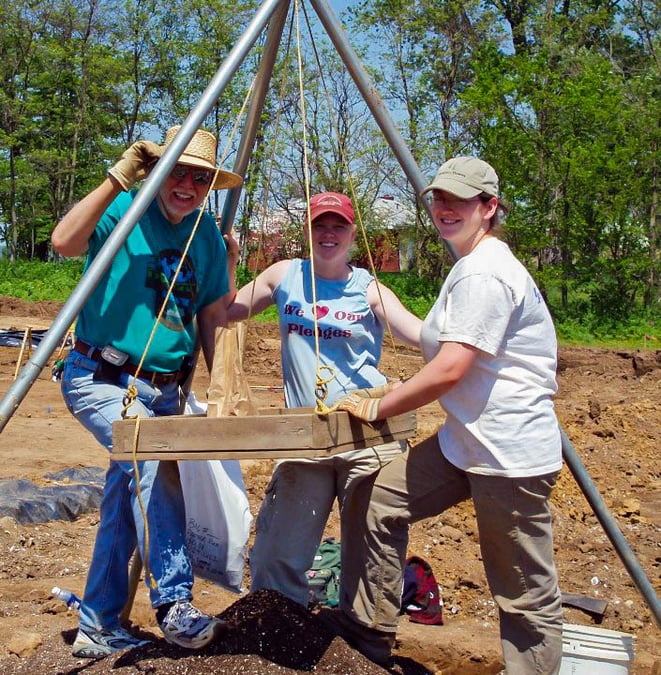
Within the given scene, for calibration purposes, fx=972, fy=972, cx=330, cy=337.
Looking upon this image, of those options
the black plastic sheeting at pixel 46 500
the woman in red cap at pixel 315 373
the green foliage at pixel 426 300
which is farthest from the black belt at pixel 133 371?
the green foliage at pixel 426 300

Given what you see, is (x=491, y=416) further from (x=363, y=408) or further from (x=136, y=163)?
(x=136, y=163)

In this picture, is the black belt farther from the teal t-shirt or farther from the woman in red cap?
the woman in red cap

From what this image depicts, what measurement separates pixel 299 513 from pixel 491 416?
1.17m

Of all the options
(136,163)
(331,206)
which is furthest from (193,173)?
(331,206)

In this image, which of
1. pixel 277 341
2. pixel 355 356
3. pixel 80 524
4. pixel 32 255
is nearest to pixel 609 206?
pixel 277 341

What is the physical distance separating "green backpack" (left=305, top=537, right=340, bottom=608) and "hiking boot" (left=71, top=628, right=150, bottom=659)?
127 cm

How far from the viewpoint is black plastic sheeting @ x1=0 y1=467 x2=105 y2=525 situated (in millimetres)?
6816

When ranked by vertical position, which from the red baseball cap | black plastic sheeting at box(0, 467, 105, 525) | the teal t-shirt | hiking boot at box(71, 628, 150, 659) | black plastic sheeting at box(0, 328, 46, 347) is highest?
the red baseball cap

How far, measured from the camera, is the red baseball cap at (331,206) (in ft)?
14.2

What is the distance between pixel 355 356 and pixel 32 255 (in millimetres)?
37557

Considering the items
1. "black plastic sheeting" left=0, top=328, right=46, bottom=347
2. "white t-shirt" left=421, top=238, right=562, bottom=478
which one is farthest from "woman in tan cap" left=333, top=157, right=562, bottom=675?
"black plastic sheeting" left=0, top=328, right=46, bottom=347

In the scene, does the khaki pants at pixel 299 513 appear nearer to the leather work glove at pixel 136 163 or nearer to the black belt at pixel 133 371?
the black belt at pixel 133 371

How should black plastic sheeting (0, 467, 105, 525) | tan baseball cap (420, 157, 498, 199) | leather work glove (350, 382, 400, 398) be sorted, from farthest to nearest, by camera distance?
black plastic sheeting (0, 467, 105, 525) → leather work glove (350, 382, 400, 398) → tan baseball cap (420, 157, 498, 199)

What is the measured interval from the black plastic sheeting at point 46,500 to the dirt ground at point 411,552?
0.38ft
